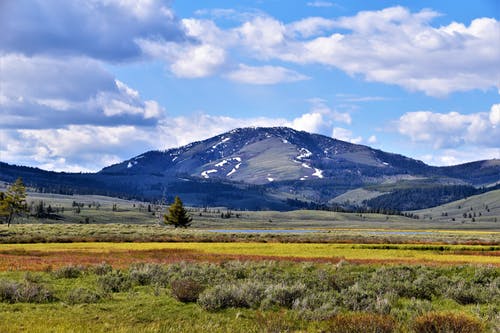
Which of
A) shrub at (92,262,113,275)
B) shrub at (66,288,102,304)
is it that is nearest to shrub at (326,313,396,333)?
A: shrub at (66,288,102,304)

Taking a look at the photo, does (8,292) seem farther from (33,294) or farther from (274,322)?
(274,322)

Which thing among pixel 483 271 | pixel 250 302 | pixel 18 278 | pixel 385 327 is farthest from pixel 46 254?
pixel 385 327

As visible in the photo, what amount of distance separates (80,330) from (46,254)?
111 feet

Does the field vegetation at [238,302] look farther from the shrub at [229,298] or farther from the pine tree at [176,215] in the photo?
the pine tree at [176,215]

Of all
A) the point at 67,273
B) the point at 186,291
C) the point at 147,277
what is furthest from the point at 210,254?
the point at 186,291

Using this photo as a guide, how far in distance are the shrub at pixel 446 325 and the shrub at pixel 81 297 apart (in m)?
12.4

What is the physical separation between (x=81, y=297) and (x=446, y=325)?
13.7 metres

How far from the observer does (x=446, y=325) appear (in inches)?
635

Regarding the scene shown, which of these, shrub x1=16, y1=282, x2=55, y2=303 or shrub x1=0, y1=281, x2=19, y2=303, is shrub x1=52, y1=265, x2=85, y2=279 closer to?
shrub x1=16, y1=282, x2=55, y2=303

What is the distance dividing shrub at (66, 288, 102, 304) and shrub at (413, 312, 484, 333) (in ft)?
40.8

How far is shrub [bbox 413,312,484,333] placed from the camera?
52.9 feet

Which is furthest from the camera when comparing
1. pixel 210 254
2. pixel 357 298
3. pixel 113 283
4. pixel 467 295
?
pixel 210 254

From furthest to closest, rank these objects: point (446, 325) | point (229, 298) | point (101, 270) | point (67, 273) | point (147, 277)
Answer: point (101, 270)
point (67, 273)
point (147, 277)
point (229, 298)
point (446, 325)

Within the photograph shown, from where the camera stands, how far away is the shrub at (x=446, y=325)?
16.1 meters
